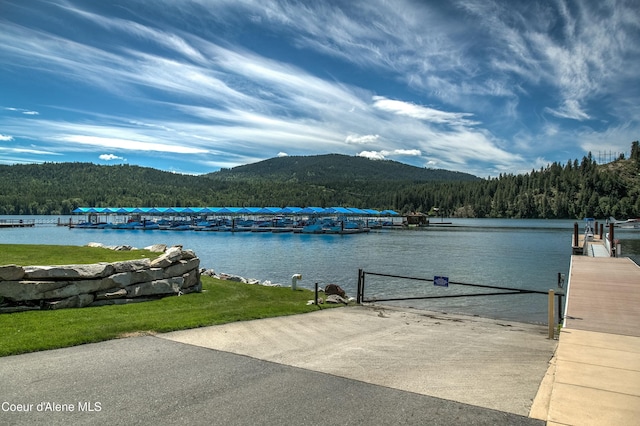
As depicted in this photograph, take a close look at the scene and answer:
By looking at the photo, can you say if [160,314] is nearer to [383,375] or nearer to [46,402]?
[46,402]

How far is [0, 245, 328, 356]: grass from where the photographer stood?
7.93 meters

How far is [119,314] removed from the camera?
9.90 m

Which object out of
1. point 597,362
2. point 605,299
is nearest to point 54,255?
→ point 597,362

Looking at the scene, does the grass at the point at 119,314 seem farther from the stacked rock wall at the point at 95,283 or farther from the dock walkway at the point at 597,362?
the dock walkway at the point at 597,362

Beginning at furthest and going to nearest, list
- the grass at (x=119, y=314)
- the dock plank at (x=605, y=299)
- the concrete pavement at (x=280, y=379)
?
the dock plank at (x=605, y=299)
the grass at (x=119, y=314)
the concrete pavement at (x=280, y=379)

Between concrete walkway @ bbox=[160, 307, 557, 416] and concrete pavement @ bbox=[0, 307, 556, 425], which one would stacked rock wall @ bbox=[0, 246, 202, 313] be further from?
concrete walkway @ bbox=[160, 307, 557, 416]

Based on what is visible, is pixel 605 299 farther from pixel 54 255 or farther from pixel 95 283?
pixel 54 255

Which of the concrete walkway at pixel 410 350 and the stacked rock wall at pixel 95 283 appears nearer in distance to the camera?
the concrete walkway at pixel 410 350

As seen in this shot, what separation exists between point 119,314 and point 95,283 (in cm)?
116

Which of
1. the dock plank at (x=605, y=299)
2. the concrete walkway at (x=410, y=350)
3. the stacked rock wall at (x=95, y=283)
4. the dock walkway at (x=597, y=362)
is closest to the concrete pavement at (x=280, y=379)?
the concrete walkway at (x=410, y=350)

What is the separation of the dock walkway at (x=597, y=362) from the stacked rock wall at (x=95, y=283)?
9.23 meters

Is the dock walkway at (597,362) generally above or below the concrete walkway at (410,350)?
above

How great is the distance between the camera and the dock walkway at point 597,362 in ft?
17.0

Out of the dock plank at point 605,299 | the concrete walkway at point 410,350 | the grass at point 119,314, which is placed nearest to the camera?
the concrete walkway at point 410,350
